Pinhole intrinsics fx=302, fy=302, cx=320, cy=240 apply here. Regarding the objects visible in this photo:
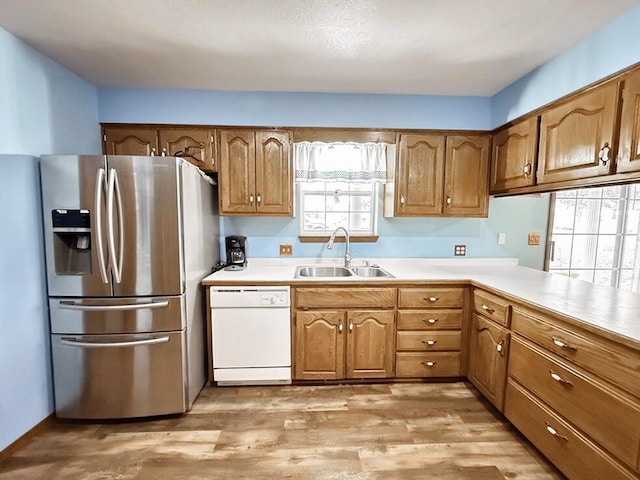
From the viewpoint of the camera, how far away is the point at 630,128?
4.92 ft

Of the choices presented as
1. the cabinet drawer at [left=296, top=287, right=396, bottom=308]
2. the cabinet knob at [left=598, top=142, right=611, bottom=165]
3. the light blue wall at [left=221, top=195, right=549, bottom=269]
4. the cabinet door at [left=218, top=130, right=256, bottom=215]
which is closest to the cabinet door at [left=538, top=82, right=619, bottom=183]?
the cabinet knob at [left=598, top=142, right=611, bottom=165]

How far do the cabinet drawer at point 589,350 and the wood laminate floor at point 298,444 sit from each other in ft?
2.28

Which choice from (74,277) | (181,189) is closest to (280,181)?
(181,189)

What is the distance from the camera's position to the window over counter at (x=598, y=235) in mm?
2727

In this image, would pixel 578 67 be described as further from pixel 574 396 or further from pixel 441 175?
pixel 574 396

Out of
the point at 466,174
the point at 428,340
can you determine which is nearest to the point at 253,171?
the point at 466,174

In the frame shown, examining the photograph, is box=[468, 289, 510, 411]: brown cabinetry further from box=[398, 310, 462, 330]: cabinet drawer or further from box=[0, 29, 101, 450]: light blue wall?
box=[0, 29, 101, 450]: light blue wall

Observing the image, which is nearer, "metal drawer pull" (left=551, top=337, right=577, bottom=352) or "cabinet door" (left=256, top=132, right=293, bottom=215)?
"metal drawer pull" (left=551, top=337, right=577, bottom=352)

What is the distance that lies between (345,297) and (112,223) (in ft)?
5.36

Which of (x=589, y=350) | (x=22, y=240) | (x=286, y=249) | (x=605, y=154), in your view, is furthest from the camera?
(x=286, y=249)

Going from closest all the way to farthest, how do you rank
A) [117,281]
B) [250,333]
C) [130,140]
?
[117,281] < [250,333] < [130,140]

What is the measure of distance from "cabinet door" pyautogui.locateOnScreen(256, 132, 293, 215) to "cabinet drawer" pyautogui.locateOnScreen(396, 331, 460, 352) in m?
1.52

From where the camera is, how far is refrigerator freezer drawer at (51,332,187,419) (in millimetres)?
1915

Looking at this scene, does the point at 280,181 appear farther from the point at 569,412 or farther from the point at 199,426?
the point at 569,412
